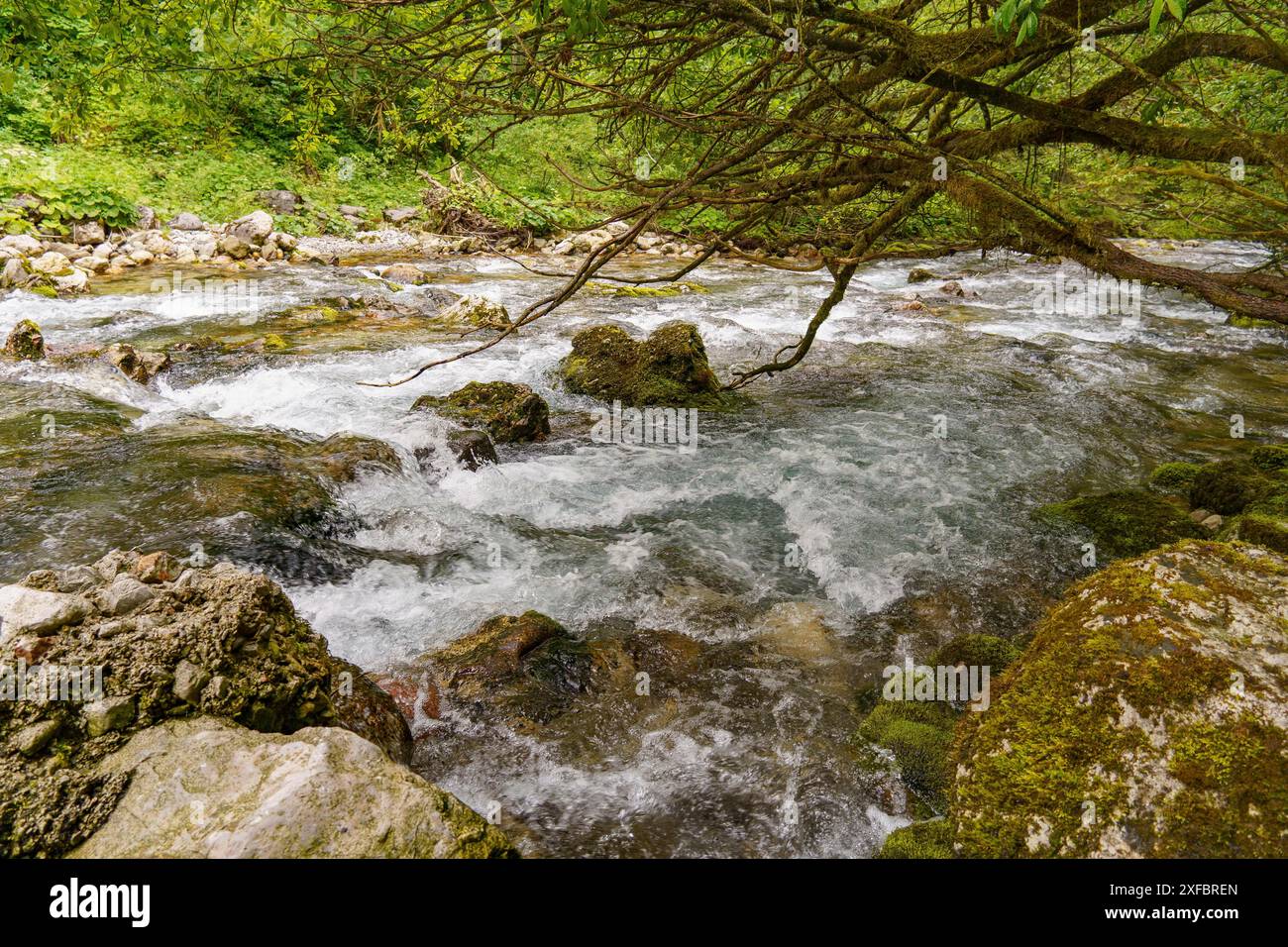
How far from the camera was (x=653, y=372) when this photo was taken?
8.90m

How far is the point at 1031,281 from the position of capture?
53.4ft

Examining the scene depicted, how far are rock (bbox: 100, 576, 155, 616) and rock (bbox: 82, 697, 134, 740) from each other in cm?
61

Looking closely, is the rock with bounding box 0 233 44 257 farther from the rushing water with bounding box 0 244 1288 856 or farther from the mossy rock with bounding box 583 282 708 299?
the mossy rock with bounding box 583 282 708 299

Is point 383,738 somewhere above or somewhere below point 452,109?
below

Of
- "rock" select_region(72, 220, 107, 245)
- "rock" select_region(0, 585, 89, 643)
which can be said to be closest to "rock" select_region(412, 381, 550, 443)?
"rock" select_region(0, 585, 89, 643)

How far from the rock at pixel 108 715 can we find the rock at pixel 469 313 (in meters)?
9.34

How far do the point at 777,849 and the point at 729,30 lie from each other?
4426 mm

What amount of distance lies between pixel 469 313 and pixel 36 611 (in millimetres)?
9601

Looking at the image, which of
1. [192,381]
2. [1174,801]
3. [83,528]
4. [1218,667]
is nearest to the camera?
[1174,801]

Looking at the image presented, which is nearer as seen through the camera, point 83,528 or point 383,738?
point 383,738

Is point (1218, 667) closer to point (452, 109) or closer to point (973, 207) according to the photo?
point (973, 207)

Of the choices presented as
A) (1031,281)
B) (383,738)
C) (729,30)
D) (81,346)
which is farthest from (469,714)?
(1031,281)

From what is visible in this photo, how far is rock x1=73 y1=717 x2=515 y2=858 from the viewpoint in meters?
1.83

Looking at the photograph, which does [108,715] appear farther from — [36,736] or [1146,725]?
[1146,725]
